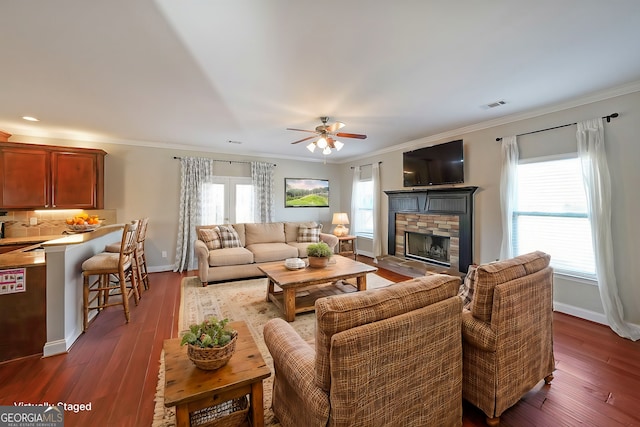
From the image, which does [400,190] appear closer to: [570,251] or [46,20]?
[570,251]

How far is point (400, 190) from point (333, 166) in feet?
7.89

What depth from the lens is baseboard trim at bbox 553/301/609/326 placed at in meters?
2.91

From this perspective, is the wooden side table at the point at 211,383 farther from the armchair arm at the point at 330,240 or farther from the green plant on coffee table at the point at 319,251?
the armchair arm at the point at 330,240

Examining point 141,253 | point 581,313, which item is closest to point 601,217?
point 581,313

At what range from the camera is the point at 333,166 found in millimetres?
7188

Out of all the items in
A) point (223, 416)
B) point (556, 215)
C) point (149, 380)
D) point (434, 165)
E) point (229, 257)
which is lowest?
point (149, 380)

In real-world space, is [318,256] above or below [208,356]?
above

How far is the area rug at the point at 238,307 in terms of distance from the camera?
2.62m

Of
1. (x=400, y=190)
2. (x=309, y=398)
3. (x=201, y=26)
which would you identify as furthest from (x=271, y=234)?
(x=309, y=398)

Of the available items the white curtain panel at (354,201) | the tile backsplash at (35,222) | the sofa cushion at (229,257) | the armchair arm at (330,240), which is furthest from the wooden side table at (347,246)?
the tile backsplash at (35,222)

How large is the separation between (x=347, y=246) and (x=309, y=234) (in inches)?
41.3

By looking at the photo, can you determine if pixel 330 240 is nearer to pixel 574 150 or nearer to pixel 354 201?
pixel 354 201

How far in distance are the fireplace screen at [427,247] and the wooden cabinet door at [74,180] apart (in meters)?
5.80

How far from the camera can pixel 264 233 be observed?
5367 mm
